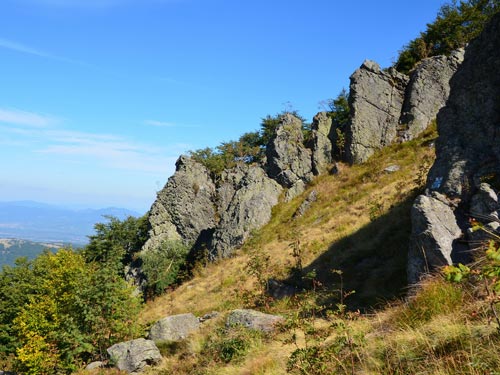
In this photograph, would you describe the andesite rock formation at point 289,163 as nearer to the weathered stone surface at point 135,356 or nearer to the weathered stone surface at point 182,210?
the weathered stone surface at point 182,210

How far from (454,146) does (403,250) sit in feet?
14.3

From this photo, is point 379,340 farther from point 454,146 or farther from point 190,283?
point 190,283

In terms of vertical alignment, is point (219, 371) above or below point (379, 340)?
below

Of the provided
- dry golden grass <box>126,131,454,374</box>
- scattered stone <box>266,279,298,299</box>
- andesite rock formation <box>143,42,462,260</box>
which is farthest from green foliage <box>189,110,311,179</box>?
scattered stone <box>266,279,298,299</box>

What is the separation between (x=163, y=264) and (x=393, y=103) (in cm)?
2563

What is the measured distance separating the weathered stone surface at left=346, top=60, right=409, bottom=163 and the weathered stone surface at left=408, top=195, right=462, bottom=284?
73.3 feet

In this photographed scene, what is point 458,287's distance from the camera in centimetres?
662

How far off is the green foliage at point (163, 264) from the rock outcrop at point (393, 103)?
58.7 feet

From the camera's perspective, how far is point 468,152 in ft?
36.8

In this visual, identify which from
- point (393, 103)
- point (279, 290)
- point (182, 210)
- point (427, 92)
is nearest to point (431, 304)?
point (279, 290)

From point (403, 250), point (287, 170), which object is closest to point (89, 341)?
point (403, 250)

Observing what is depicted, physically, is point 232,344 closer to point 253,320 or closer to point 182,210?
point 253,320

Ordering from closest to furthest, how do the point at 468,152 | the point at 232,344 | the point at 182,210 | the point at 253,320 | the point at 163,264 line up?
the point at 232,344
the point at 253,320
the point at 468,152
the point at 163,264
the point at 182,210

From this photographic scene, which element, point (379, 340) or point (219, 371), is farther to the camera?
point (219, 371)
